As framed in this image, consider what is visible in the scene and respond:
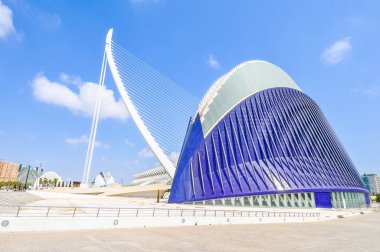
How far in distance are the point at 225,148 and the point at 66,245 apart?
2836 centimetres

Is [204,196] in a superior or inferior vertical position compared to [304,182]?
inferior

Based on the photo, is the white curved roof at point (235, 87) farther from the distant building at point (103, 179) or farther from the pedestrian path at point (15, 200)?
the distant building at point (103, 179)

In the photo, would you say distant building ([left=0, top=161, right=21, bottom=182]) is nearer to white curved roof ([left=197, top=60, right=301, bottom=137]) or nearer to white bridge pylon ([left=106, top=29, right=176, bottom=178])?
white bridge pylon ([left=106, top=29, right=176, bottom=178])

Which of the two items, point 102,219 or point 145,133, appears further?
point 145,133

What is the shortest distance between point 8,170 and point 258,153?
185 meters

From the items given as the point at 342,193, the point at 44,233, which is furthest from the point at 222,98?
the point at 44,233

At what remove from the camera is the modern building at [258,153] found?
31.2m

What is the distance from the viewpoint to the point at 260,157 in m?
35.7

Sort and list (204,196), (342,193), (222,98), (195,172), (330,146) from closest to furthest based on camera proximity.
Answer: (204,196)
(195,172)
(342,193)
(222,98)
(330,146)

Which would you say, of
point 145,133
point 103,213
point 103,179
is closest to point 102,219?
point 103,213

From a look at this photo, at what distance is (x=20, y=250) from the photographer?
8.27 metres

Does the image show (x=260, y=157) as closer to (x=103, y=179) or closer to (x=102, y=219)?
(x=102, y=219)

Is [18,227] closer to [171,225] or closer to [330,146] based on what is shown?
[171,225]

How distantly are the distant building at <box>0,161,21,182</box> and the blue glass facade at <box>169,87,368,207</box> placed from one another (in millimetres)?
171034
